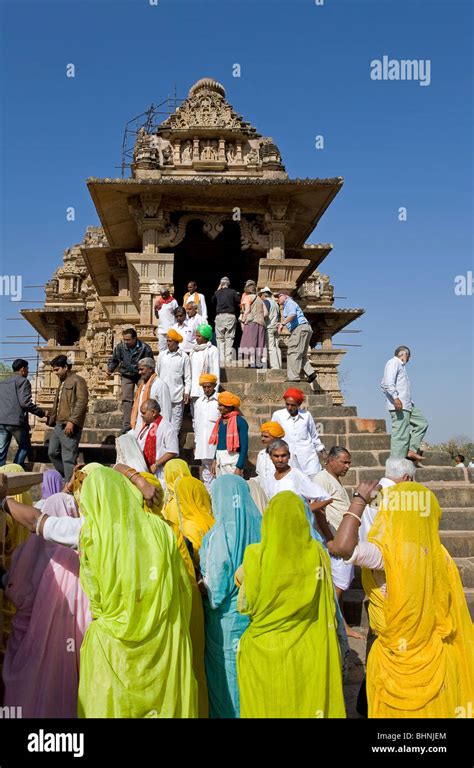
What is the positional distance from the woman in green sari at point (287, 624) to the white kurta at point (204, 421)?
3640 mm

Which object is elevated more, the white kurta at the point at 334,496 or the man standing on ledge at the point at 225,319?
the man standing on ledge at the point at 225,319

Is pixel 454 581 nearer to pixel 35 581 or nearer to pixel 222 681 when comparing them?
pixel 222 681

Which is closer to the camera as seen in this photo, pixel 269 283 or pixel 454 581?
pixel 454 581

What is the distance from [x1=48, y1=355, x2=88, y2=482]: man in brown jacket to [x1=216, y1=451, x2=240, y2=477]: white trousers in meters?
1.71

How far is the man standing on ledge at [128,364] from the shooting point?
7.57 meters

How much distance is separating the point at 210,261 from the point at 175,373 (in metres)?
9.63

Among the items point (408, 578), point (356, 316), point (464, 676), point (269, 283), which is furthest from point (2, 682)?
point (356, 316)

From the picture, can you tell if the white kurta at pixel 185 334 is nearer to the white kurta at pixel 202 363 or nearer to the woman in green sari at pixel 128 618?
the white kurta at pixel 202 363

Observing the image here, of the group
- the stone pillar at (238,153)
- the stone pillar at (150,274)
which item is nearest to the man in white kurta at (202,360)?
the stone pillar at (150,274)

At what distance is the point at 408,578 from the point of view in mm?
2912

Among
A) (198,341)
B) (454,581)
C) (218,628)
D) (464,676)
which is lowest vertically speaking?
(464,676)
